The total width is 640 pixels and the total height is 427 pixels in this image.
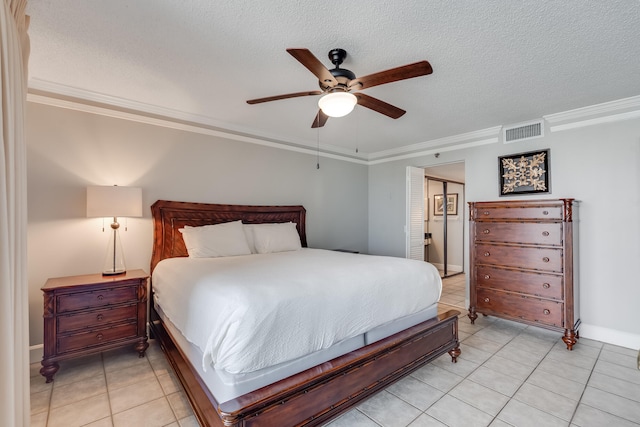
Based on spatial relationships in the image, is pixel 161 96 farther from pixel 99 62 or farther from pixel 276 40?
pixel 276 40

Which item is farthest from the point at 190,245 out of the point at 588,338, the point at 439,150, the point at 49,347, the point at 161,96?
the point at 588,338

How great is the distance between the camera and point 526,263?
3.17 metres

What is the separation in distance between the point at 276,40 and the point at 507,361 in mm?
3261

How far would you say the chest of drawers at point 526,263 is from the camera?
2.93m

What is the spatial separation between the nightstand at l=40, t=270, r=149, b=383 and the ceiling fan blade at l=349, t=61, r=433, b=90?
2.48 metres

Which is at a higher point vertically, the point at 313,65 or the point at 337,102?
the point at 313,65

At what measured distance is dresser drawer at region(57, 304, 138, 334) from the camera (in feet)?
7.69

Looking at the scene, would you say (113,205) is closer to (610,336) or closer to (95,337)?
(95,337)

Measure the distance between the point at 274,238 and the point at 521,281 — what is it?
284 cm

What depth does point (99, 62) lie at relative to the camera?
7.52 feet

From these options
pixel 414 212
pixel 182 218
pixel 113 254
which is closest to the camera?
pixel 113 254

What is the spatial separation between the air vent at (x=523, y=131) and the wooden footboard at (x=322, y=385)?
2.63 meters

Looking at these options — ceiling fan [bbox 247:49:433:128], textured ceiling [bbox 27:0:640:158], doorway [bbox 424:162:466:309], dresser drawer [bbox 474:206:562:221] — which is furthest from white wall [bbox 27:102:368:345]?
doorway [bbox 424:162:466:309]

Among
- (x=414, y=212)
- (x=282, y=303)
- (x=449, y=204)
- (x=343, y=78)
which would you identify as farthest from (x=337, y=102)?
(x=449, y=204)
